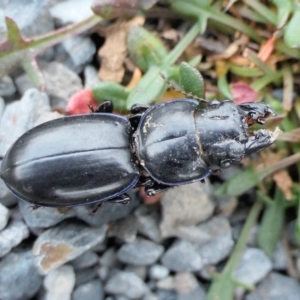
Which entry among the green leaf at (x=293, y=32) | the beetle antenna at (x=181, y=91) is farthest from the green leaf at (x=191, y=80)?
the green leaf at (x=293, y=32)

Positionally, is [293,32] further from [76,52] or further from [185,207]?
[76,52]

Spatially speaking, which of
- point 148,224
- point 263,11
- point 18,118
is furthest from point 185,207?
point 263,11

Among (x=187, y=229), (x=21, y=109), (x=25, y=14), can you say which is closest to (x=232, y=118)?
(x=187, y=229)

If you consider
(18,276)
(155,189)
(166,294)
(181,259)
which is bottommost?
(166,294)

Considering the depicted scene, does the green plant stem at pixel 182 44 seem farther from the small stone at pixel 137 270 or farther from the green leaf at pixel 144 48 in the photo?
the small stone at pixel 137 270

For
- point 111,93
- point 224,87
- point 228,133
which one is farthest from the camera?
point 224,87

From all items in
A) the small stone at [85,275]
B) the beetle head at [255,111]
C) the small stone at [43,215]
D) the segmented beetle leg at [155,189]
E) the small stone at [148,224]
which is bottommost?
the small stone at [85,275]

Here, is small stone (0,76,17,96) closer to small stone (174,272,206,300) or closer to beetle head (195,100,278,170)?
beetle head (195,100,278,170)
